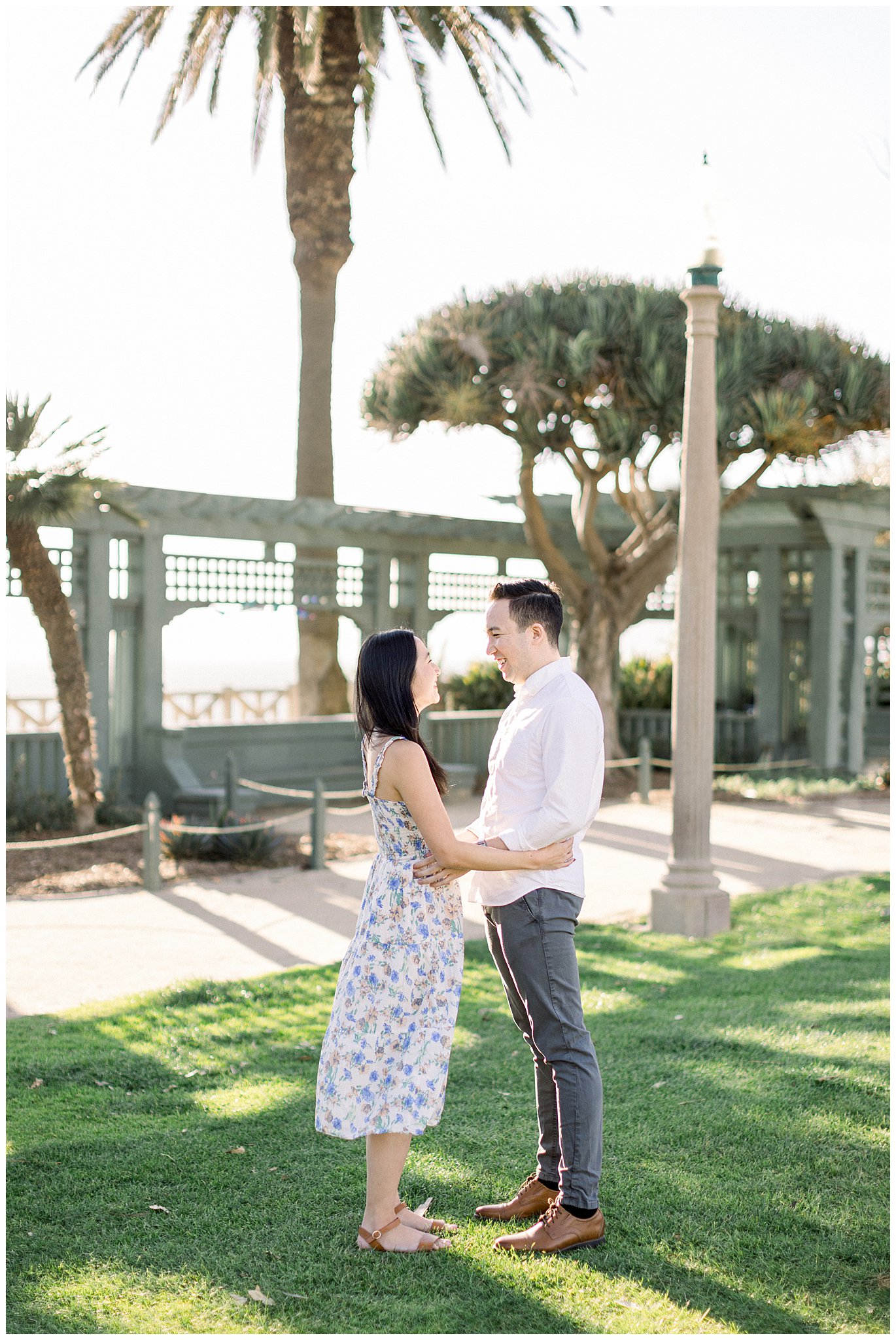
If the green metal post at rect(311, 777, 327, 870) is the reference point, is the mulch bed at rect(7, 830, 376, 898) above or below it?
below

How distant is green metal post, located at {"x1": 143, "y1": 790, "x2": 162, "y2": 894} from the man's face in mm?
5886

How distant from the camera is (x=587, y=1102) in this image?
326 centimetres

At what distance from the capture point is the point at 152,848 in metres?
8.84

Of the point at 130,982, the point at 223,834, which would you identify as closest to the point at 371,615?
the point at 223,834

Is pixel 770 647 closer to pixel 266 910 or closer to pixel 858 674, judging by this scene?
pixel 858 674

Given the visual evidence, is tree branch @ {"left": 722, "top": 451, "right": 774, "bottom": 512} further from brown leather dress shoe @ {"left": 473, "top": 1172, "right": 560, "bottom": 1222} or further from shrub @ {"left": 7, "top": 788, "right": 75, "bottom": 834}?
brown leather dress shoe @ {"left": 473, "top": 1172, "right": 560, "bottom": 1222}

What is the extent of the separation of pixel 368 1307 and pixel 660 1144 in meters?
1.43

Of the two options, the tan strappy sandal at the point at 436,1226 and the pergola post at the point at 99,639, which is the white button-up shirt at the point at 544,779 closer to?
the tan strappy sandal at the point at 436,1226

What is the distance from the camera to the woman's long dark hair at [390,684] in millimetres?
3211

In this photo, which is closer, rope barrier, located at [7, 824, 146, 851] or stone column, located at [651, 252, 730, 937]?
stone column, located at [651, 252, 730, 937]

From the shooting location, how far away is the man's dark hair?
341 cm

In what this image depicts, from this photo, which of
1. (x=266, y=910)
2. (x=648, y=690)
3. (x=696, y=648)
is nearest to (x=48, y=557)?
(x=266, y=910)

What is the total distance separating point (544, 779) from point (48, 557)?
836 centimetres

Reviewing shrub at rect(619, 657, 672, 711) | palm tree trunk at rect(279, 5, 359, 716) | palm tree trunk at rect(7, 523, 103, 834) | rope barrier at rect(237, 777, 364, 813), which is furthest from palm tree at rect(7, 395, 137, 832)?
shrub at rect(619, 657, 672, 711)
